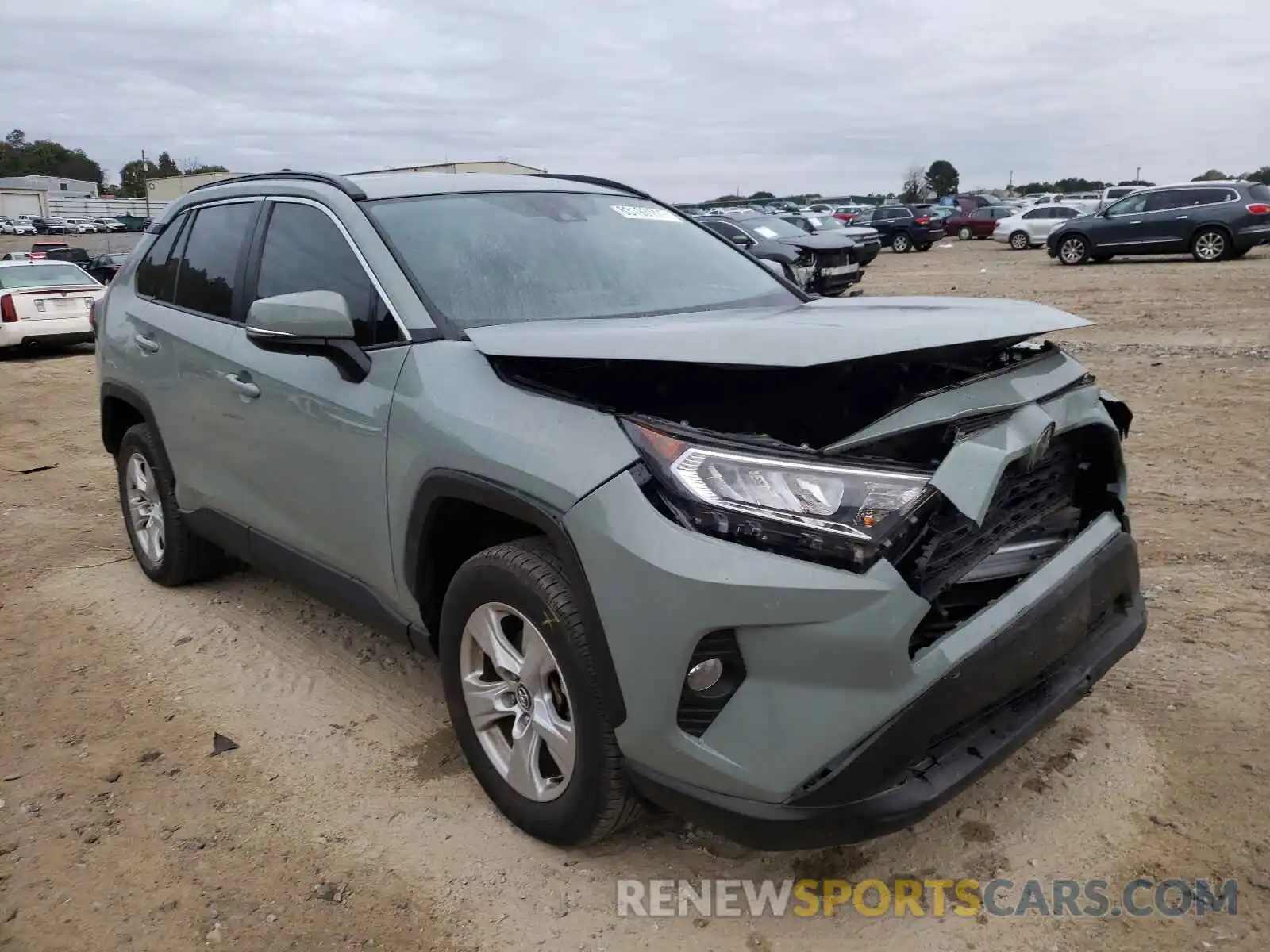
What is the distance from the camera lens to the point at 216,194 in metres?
4.30

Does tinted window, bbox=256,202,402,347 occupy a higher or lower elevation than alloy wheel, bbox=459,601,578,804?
higher

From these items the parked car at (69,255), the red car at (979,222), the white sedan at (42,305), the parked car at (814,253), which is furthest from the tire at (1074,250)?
the parked car at (69,255)

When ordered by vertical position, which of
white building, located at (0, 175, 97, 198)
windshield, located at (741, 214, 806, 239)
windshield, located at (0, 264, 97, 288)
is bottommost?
windshield, located at (0, 264, 97, 288)

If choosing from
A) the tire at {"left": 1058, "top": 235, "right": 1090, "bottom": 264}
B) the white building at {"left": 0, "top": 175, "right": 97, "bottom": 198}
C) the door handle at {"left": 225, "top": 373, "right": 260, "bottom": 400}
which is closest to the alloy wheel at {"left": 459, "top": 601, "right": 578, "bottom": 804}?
the door handle at {"left": 225, "top": 373, "right": 260, "bottom": 400}

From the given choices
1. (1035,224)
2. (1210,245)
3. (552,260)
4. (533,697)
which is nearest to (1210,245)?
(1210,245)

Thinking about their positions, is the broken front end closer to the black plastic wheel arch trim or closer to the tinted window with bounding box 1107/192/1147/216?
the black plastic wheel arch trim

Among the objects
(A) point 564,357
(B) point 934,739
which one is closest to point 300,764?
(A) point 564,357

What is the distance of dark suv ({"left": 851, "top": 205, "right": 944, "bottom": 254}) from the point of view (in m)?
31.2

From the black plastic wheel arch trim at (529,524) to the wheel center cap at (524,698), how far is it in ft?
1.17

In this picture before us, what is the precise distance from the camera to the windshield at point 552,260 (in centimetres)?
315

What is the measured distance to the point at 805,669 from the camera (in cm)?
206

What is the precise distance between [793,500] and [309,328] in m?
1.58

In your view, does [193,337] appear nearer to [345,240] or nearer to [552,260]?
[345,240]

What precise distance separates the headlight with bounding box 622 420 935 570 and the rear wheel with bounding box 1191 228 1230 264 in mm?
20702
